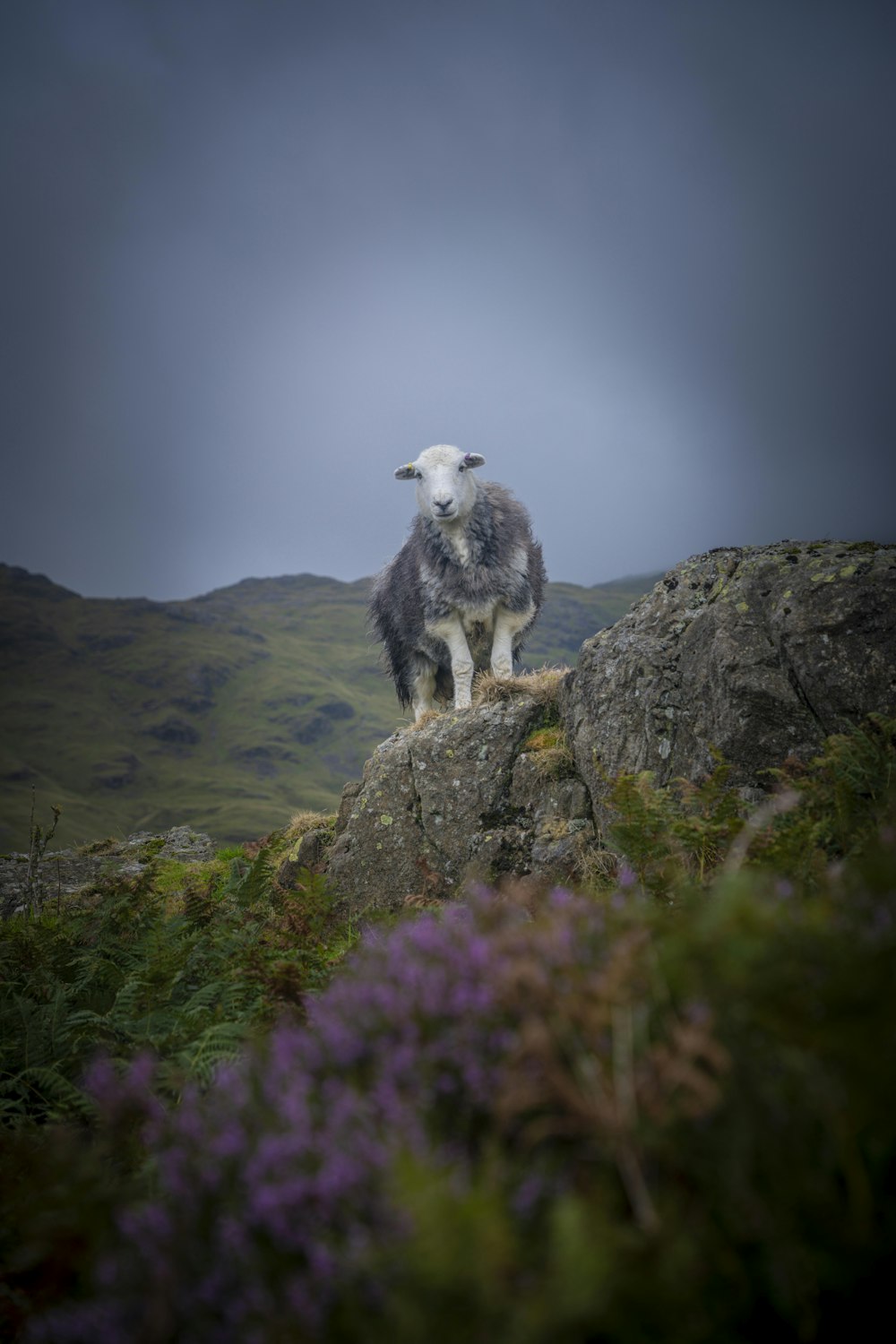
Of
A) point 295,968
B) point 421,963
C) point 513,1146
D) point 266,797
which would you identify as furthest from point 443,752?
point 266,797

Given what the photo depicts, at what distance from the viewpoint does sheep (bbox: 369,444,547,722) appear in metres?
12.0

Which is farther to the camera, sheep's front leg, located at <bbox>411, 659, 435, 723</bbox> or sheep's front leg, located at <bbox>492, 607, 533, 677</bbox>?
sheep's front leg, located at <bbox>411, 659, 435, 723</bbox>

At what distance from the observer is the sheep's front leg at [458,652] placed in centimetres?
1188

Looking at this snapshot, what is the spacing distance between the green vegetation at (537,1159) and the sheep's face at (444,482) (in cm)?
959

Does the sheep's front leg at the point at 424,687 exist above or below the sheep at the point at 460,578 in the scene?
below

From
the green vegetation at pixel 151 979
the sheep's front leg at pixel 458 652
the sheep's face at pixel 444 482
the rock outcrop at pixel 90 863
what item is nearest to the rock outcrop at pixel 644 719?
the green vegetation at pixel 151 979

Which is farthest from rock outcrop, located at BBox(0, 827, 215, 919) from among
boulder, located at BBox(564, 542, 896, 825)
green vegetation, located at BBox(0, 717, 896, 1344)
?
green vegetation, located at BBox(0, 717, 896, 1344)

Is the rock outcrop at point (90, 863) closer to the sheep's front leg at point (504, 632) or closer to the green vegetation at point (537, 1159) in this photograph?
the sheep's front leg at point (504, 632)

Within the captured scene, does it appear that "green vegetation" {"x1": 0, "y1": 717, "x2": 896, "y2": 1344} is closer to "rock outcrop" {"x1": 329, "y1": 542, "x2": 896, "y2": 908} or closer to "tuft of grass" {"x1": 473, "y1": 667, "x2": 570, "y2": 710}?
"rock outcrop" {"x1": 329, "y1": 542, "x2": 896, "y2": 908}

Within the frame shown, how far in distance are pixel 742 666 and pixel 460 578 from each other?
19.3 feet

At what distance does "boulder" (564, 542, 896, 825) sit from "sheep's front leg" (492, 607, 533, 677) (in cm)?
335

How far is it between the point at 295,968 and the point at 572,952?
2.74 m

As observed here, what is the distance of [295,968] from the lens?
4605 mm

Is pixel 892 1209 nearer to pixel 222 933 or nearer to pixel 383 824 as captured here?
pixel 222 933
